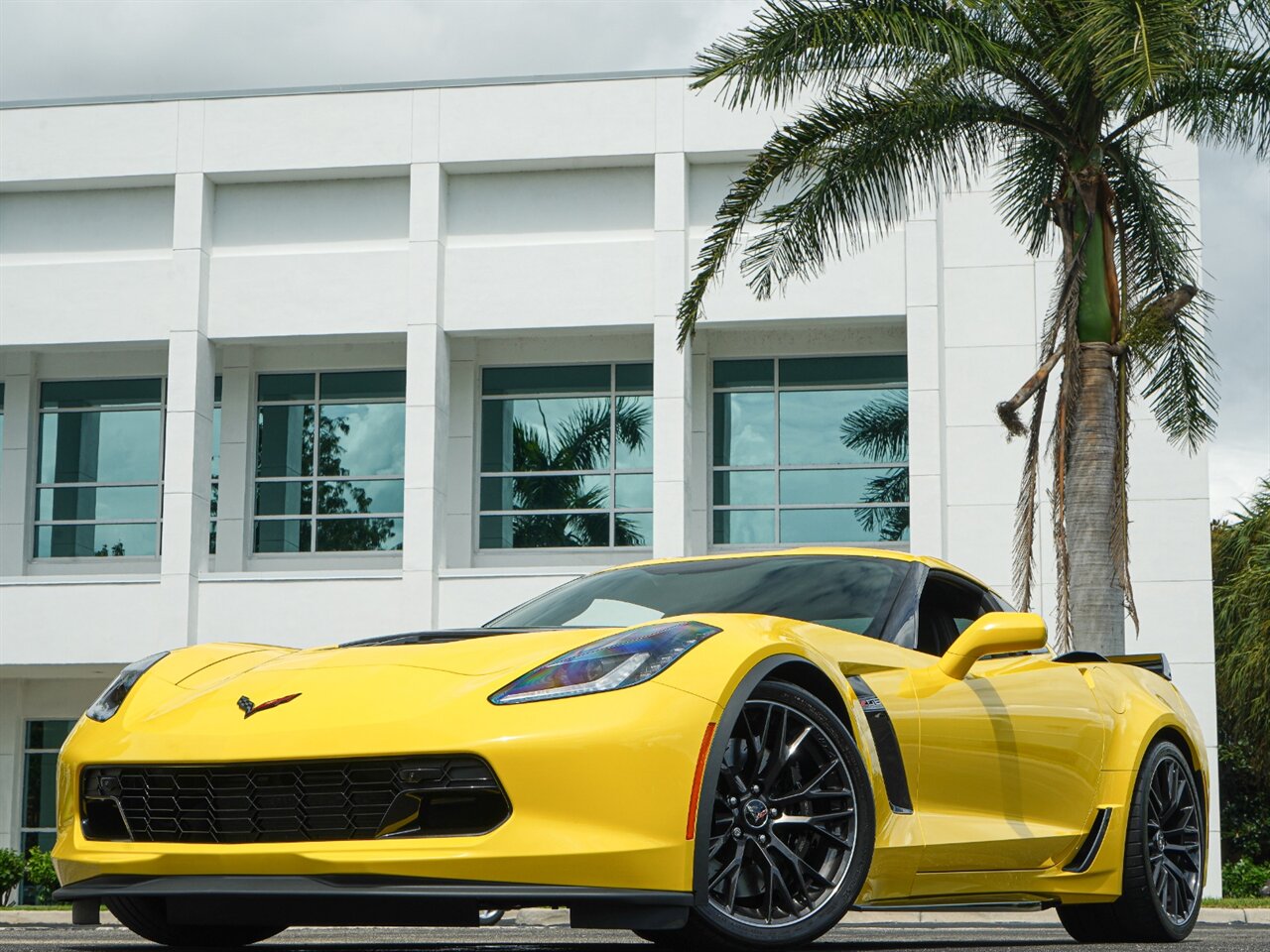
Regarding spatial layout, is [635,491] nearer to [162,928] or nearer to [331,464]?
[331,464]

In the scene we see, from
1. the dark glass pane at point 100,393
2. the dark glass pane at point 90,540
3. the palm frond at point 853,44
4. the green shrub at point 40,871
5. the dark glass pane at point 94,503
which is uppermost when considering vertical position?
the palm frond at point 853,44

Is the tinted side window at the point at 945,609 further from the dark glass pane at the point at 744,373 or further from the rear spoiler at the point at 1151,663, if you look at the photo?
the dark glass pane at the point at 744,373

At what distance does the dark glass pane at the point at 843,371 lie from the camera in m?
23.5

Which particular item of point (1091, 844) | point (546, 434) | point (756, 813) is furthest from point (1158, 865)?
point (546, 434)

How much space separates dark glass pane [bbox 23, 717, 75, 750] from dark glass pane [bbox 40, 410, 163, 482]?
358 centimetres

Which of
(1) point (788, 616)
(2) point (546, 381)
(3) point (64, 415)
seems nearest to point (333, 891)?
(1) point (788, 616)

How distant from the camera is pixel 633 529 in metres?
23.6

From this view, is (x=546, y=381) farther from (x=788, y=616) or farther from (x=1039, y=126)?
(x=788, y=616)

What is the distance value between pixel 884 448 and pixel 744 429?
193 cm

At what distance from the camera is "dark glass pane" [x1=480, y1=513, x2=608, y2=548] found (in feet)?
77.9

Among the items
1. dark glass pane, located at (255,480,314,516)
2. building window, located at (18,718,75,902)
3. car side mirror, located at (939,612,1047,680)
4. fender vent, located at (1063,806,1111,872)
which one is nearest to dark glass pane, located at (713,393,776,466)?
dark glass pane, located at (255,480,314,516)

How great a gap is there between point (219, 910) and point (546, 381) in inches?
798

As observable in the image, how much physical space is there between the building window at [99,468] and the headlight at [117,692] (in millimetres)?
20580

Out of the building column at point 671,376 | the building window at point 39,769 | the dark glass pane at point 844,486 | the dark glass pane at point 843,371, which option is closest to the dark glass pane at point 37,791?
the building window at point 39,769
